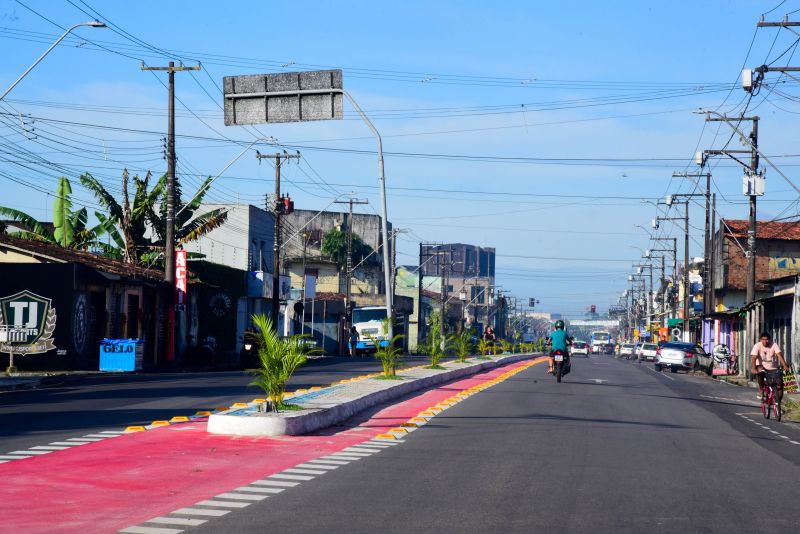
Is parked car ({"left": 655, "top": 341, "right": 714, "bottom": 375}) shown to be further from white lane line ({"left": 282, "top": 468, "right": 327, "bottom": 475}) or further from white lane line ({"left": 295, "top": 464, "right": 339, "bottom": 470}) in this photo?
white lane line ({"left": 282, "top": 468, "right": 327, "bottom": 475})

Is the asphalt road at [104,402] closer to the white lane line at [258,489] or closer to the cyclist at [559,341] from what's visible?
the white lane line at [258,489]

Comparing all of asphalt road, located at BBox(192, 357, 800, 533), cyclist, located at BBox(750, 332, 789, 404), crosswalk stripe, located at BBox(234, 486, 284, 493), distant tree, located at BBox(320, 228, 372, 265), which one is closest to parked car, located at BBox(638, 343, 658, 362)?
distant tree, located at BBox(320, 228, 372, 265)

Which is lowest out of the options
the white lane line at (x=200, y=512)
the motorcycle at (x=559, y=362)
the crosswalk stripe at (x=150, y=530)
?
the white lane line at (x=200, y=512)

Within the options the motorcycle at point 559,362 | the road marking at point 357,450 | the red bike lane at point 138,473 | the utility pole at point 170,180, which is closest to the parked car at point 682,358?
the motorcycle at point 559,362

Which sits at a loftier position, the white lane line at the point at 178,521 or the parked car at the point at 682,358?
the white lane line at the point at 178,521

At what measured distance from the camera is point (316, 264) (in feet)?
332

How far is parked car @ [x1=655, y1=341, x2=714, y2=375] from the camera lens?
5381cm

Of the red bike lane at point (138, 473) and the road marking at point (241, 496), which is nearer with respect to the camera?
the red bike lane at point (138, 473)

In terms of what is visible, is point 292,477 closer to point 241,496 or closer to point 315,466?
Answer: point 315,466

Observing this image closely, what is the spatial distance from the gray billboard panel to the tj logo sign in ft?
50.3

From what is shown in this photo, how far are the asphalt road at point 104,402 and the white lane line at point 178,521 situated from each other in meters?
5.33

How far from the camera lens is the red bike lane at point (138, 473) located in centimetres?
875

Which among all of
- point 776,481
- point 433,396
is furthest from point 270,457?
point 433,396

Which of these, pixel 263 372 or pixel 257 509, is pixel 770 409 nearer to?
pixel 263 372
